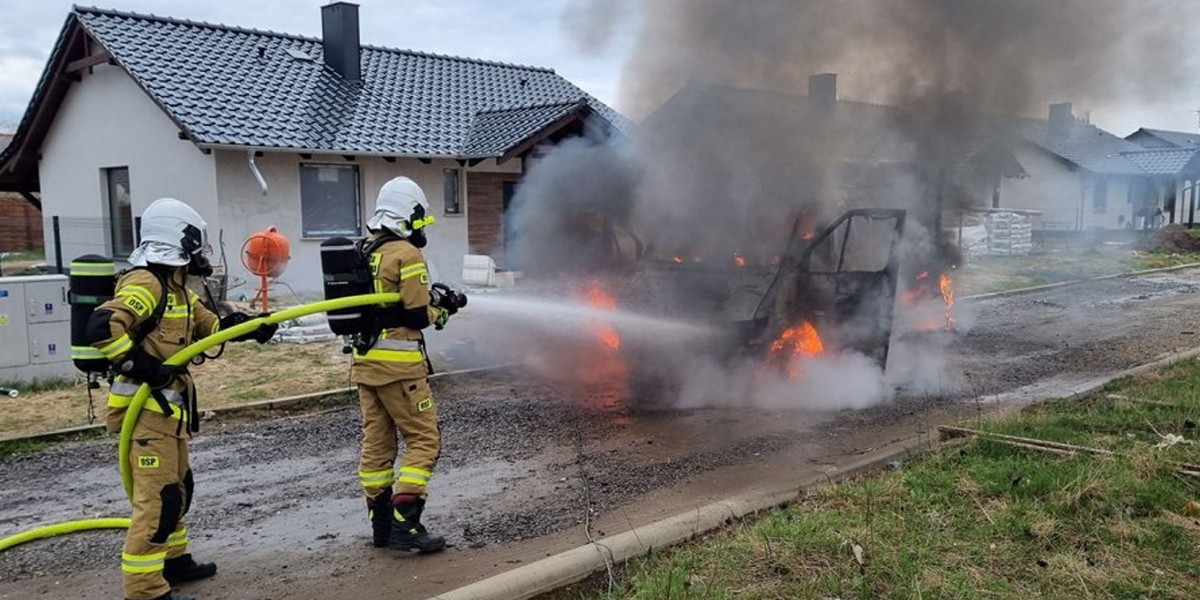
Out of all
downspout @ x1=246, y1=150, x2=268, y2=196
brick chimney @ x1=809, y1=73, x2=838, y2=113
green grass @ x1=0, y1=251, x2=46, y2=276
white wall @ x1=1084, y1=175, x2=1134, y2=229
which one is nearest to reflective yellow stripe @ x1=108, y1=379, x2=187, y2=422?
brick chimney @ x1=809, y1=73, x2=838, y2=113

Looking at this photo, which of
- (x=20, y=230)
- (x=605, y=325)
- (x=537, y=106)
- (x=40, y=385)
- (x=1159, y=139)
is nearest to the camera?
(x=40, y=385)

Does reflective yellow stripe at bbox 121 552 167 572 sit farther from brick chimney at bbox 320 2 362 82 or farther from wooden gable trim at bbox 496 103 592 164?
brick chimney at bbox 320 2 362 82

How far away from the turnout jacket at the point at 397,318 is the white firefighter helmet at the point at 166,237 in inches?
32.8

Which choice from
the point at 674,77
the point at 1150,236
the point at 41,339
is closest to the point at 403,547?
the point at 41,339

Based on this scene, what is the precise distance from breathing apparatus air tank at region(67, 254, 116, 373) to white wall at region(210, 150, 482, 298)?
9927 millimetres

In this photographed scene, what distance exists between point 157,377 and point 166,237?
24.1 inches

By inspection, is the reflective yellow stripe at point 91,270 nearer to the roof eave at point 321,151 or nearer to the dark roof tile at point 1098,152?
the roof eave at point 321,151

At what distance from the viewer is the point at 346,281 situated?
167 inches

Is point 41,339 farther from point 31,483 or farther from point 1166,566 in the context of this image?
point 1166,566

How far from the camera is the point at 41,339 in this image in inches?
307

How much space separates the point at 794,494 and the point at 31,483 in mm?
4564

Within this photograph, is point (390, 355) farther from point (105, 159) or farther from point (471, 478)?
point (105, 159)

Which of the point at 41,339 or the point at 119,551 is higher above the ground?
the point at 41,339

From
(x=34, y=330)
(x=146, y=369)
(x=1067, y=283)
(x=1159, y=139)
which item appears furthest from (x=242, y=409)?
(x=1159, y=139)
